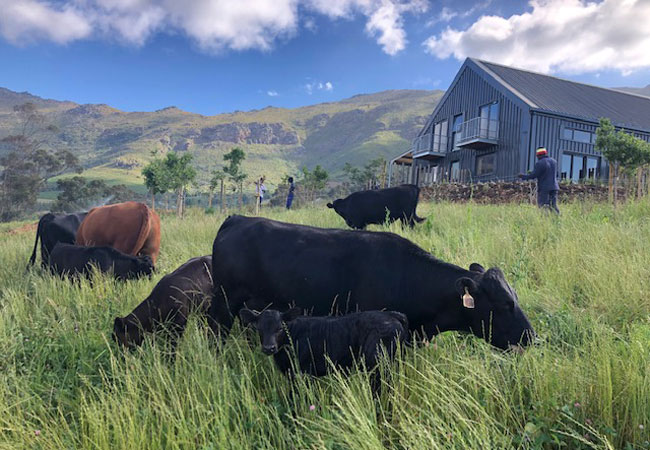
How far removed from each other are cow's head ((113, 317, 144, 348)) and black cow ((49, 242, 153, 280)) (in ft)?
7.37

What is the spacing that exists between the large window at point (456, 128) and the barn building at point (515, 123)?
0.25 ft

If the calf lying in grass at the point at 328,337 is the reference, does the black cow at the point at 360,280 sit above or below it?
above

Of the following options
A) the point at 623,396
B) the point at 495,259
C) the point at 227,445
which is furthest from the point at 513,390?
the point at 495,259

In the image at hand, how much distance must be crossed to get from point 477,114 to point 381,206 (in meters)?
21.5

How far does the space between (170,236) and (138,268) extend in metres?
4.42

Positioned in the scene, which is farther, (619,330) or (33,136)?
(33,136)

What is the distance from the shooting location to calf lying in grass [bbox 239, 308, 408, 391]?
293 cm

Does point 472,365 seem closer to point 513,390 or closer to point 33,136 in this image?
point 513,390

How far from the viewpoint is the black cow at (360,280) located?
3.15 metres

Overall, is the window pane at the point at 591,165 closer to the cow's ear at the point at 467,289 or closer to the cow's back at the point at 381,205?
the cow's back at the point at 381,205

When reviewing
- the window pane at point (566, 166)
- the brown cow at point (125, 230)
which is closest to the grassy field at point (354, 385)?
the brown cow at point (125, 230)

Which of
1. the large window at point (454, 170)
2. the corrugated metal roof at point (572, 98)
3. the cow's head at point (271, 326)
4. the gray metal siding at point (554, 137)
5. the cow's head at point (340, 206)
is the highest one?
the corrugated metal roof at point (572, 98)

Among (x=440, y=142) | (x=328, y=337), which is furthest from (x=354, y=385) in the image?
(x=440, y=142)

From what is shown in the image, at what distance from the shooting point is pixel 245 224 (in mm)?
4137
